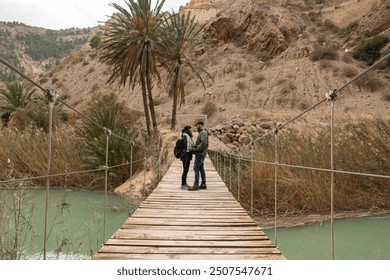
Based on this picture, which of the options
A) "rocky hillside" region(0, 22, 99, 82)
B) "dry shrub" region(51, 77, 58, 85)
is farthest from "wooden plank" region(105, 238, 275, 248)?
"rocky hillside" region(0, 22, 99, 82)

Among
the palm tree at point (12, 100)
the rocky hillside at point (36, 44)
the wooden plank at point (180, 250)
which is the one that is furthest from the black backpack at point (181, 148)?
the rocky hillside at point (36, 44)

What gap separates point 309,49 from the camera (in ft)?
102

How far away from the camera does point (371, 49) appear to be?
28891mm

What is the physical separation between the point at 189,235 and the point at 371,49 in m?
29.2

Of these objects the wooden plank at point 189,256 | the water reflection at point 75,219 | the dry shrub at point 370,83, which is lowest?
the water reflection at point 75,219

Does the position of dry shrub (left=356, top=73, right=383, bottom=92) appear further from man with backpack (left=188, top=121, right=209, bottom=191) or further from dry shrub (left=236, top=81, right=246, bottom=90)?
man with backpack (left=188, top=121, right=209, bottom=191)

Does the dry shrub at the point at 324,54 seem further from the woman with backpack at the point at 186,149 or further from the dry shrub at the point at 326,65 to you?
the woman with backpack at the point at 186,149

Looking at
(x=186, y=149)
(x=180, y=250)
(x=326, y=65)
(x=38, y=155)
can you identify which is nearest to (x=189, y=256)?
(x=180, y=250)

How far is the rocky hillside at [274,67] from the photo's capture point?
1013 inches

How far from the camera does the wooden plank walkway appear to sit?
8.90 ft

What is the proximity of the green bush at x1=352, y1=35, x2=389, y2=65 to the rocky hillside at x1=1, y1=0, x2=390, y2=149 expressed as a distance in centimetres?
79

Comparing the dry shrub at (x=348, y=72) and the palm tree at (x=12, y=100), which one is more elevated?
the dry shrub at (x=348, y=72)

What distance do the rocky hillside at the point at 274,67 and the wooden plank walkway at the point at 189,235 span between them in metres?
13.4

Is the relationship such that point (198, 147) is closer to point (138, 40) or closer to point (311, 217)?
point (311, 217)
